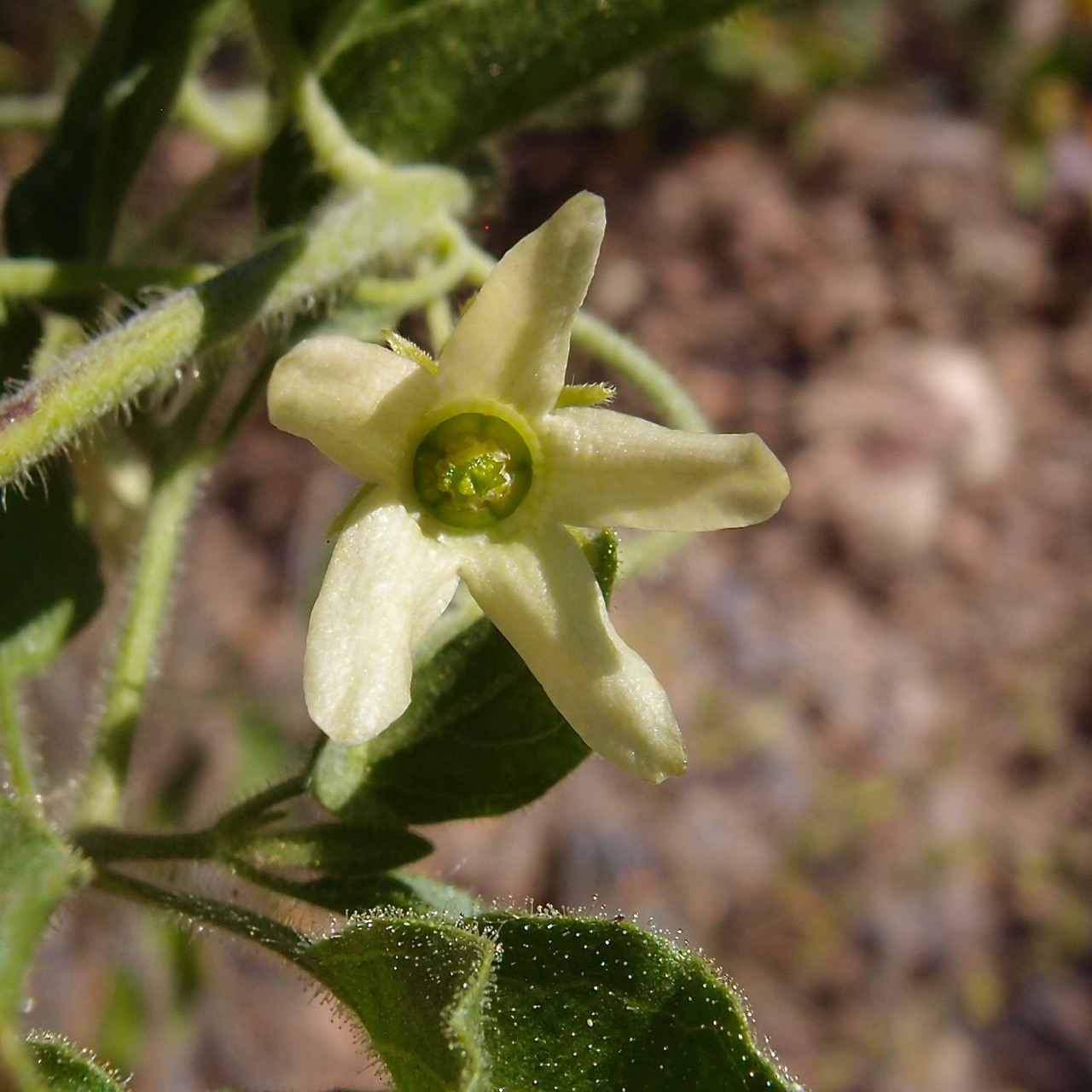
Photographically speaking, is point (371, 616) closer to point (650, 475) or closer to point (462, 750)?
point (462, 750)

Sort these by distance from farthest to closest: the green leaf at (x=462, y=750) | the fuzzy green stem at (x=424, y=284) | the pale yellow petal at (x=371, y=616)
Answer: the fuzzy green stem at (x=424, y=284), the green leaf at (x=462, y=750), the pale yellow petal at (x=371, y=616)

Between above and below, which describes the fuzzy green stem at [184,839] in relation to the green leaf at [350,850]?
above

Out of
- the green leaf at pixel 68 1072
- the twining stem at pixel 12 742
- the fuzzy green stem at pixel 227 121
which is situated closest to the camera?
the green leaf at pixel 68 1072

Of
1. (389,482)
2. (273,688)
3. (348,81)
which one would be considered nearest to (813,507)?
(273,688)

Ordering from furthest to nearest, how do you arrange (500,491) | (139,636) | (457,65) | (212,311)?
(457,65) → (139,636) → (500,491) → (212,311)

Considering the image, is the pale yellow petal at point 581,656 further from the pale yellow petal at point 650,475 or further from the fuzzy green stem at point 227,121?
the fuzzy green stem at point 227,121

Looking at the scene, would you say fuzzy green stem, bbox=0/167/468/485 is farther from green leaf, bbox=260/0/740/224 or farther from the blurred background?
the blurred background

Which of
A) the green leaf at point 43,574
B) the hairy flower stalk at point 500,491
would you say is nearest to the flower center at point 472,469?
the hairy flower stalk at point 500,491

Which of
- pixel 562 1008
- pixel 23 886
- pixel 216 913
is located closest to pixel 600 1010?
pixel 562 1008
